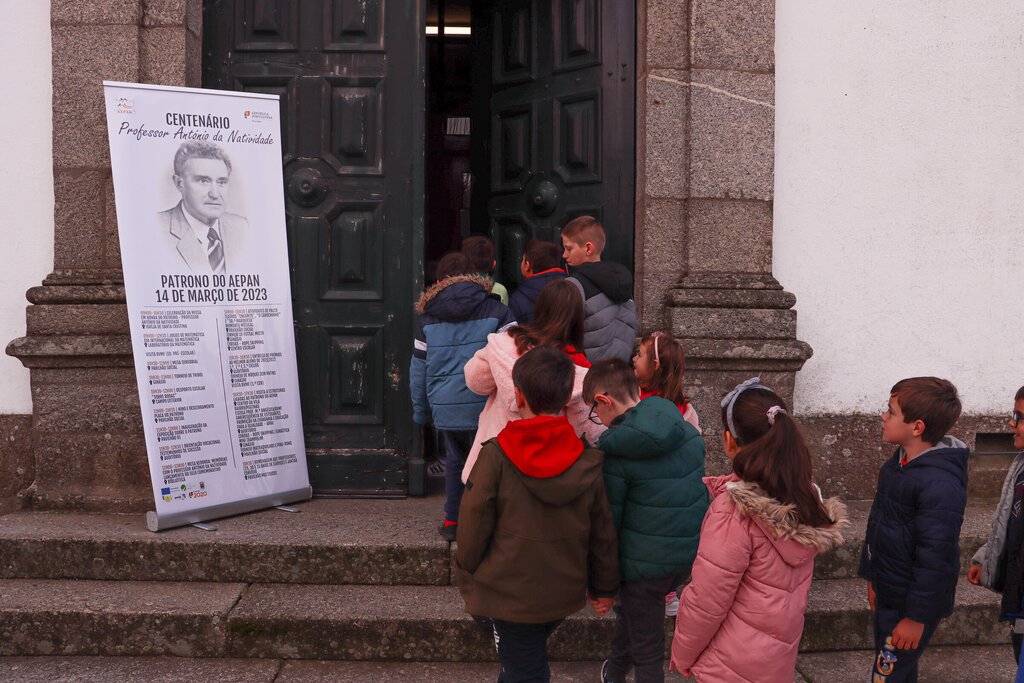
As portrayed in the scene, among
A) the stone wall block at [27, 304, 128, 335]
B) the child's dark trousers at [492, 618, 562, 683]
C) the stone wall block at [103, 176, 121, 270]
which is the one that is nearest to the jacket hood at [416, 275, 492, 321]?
the child's dark trousers at [492, 618, 562, 683]

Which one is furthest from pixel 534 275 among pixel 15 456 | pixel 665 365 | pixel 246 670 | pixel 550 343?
pixel 15 456

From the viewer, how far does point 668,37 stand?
17.5ft

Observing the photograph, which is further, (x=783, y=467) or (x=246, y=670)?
(x=246, y=670)

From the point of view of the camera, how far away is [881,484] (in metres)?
3.31

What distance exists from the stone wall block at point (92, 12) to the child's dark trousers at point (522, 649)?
376 cm

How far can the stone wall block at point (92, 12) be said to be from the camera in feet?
16.8

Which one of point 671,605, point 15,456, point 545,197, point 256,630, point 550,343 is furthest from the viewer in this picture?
point 545,197

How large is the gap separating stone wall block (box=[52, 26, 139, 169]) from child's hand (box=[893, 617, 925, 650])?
4292mm

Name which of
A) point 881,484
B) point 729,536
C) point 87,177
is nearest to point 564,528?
point 729,536

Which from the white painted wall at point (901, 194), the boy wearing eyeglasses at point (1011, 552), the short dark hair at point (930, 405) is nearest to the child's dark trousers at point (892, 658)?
the boy wearing eyeglasses at point (1011, 552)

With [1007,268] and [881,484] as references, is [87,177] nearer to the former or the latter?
[881,484]

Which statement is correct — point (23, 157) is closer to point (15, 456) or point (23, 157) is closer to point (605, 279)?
point (15, 456)

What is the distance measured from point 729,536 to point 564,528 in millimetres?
492

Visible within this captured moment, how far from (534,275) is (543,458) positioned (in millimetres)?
1722
